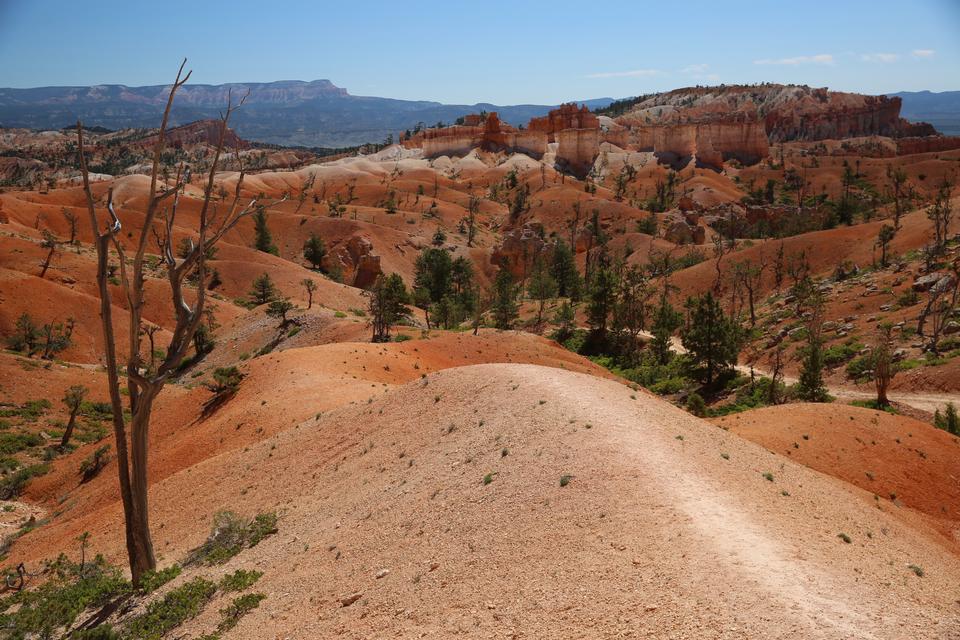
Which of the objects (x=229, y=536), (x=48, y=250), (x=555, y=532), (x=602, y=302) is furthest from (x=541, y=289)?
(x=555, y=532)

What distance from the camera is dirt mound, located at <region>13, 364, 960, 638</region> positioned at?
7.63 m

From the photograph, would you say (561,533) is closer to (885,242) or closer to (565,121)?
(885,242)

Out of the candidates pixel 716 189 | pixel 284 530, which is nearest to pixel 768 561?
pixel 284 530

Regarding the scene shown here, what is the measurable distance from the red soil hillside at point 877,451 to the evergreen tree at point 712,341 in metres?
12.6

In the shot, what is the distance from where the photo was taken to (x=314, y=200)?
3770 inches

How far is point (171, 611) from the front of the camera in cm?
1020

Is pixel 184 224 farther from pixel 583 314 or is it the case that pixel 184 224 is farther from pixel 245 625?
pixel 245 625

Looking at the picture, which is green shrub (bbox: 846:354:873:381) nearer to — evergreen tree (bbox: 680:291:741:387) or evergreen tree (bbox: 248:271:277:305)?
evergreen tree (bbox: 680:291:741:387)

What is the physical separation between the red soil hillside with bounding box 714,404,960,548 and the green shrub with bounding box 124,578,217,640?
54.6 ft

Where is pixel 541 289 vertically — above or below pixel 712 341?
below

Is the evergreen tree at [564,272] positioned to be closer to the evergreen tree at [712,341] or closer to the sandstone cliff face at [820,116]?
the evergreen tree at [712,341]

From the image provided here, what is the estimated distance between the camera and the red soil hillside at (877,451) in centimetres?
1927

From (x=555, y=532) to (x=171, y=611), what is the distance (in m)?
6.22

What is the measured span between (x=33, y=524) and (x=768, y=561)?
833 inches
